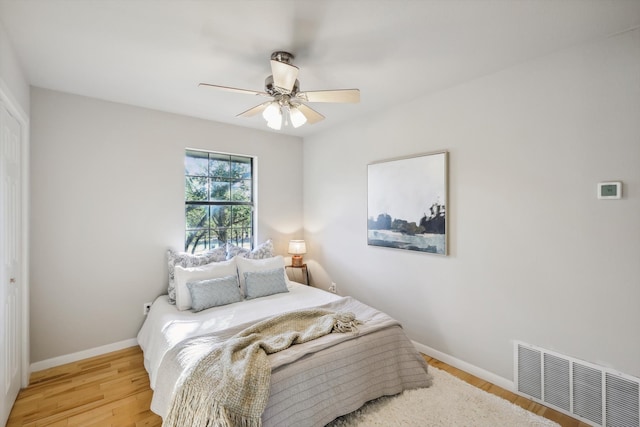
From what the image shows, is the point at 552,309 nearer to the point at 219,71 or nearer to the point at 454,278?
the point at 454,278

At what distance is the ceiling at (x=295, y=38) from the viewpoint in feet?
5.43

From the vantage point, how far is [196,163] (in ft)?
12.0

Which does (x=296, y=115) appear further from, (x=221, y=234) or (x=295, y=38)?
(x=221, y=234)

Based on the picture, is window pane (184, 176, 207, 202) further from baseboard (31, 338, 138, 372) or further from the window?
baseboard (31, 338, 138, 372)

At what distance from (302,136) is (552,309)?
353 centimetres

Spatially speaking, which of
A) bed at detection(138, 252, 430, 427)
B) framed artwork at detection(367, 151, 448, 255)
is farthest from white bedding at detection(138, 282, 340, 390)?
framed artwork at detection(367, 151, 448, 255)

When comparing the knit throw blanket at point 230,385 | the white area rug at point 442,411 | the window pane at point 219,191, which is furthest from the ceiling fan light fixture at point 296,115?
the white area rug at point 442,411

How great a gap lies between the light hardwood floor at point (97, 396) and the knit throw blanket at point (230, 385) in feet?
2.37

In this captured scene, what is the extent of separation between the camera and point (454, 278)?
269 centimetres

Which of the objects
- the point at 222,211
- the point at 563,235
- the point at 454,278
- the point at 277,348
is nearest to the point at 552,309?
the point at 563,235

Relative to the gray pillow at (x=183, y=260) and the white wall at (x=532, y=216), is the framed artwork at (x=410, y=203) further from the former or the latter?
the gray pillow at (x=183, y=260)

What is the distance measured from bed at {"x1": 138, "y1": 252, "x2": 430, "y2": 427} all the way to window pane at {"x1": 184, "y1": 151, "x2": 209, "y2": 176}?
4.96 feet

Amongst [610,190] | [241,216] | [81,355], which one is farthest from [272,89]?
[81,355]

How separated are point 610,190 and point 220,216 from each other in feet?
12.1
